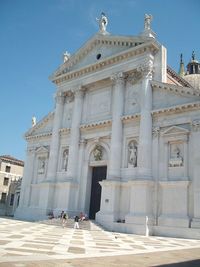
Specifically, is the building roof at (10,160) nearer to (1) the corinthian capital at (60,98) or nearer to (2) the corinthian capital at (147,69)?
(1) the corinthian capital at (60,98)

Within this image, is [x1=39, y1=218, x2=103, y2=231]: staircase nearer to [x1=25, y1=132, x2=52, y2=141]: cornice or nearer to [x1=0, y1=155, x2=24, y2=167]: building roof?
[x1=25, y1=132, x2=52, y2=141]: cornice

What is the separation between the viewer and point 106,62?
3136cm

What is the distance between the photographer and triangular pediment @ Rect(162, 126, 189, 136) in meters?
24.5

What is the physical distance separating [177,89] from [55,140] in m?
14.9

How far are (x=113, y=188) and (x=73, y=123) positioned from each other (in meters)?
9.38

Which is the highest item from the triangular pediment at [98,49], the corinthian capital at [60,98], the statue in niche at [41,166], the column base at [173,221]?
the triangular pediment at [98,49]

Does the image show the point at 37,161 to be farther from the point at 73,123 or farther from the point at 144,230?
the point at 144,230

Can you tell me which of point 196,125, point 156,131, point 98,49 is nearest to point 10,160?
point 98,49

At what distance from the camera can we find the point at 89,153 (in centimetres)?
3155

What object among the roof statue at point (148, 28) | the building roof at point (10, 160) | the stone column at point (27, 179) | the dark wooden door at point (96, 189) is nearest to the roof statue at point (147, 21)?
the roof statue at point (148, 28)

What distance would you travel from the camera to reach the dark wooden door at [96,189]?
3000 centimetres

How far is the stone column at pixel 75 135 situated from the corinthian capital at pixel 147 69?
Result: 8103 mm

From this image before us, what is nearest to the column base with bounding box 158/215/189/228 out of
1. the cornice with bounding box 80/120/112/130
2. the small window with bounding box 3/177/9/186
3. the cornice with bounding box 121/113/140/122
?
the cornice with bounding box 121/113/140/122

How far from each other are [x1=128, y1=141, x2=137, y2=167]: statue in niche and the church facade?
91mm
